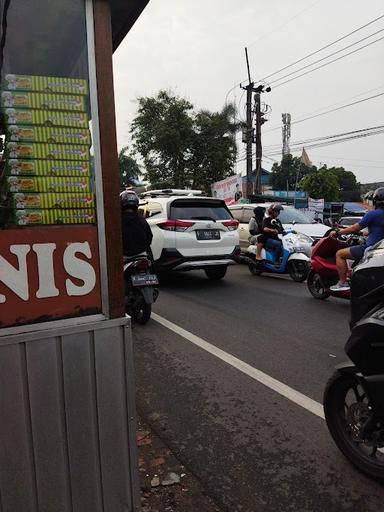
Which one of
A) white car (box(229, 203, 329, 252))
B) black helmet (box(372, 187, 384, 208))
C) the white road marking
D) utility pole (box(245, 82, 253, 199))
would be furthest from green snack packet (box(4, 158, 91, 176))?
utility pole (box(245, 82, 253, 199))

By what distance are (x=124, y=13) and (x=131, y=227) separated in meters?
3.87

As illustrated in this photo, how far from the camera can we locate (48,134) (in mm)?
2080

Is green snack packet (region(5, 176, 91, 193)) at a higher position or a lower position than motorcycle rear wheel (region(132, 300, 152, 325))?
higher

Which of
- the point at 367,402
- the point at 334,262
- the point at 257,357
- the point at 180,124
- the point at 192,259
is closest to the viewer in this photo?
the point at 367,402

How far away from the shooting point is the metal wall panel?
1980mm

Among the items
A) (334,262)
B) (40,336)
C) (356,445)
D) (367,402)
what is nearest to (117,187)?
(40,336)

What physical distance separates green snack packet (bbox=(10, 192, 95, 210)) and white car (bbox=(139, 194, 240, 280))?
621 centimetres

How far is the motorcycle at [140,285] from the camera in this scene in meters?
5.93

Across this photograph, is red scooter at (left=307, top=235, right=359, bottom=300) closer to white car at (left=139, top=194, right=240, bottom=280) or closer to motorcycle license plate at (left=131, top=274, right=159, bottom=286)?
white car at (left=139, top=194, right=240, bottom=280)

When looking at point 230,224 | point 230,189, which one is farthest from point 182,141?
point 230,224

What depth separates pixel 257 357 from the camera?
478 centimetres

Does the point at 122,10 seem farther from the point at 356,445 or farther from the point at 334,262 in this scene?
the point at 334,262

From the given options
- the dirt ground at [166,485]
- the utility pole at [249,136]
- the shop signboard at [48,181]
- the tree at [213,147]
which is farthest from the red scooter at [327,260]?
the tree at [213,147]

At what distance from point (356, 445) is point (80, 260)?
1967 mm
